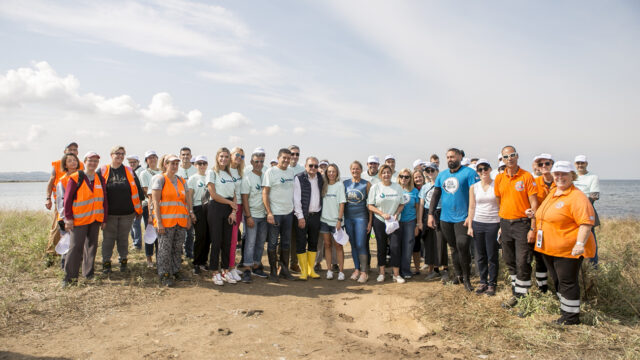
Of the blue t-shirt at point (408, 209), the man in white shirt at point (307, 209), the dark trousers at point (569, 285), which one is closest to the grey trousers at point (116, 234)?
the man in white shirt at point (307, 209)

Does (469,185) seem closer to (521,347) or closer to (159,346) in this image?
(521,347)

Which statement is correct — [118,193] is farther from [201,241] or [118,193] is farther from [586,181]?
[586,181]

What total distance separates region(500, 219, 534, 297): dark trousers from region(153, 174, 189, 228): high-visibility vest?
4757mm

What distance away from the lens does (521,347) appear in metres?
3.75

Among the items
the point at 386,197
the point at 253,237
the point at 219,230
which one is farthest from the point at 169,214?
the point at 386,197

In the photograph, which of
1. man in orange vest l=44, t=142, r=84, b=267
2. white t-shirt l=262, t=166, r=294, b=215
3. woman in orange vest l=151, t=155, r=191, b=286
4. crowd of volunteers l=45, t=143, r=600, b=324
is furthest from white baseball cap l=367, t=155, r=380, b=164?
man in orange vest l=44, t=142, r=84, b=267

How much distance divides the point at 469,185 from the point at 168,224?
469cm

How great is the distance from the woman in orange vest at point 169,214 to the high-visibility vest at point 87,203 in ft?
2.86

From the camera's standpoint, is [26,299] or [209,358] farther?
[26,299]

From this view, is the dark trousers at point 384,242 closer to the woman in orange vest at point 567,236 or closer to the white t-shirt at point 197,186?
the woman in orange vest at point 567,236

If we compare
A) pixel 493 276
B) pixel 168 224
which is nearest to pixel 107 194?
pixel 168 224

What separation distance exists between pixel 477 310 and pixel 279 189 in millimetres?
3396

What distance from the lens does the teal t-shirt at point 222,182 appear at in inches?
225

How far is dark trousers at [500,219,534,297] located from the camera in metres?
4.71
